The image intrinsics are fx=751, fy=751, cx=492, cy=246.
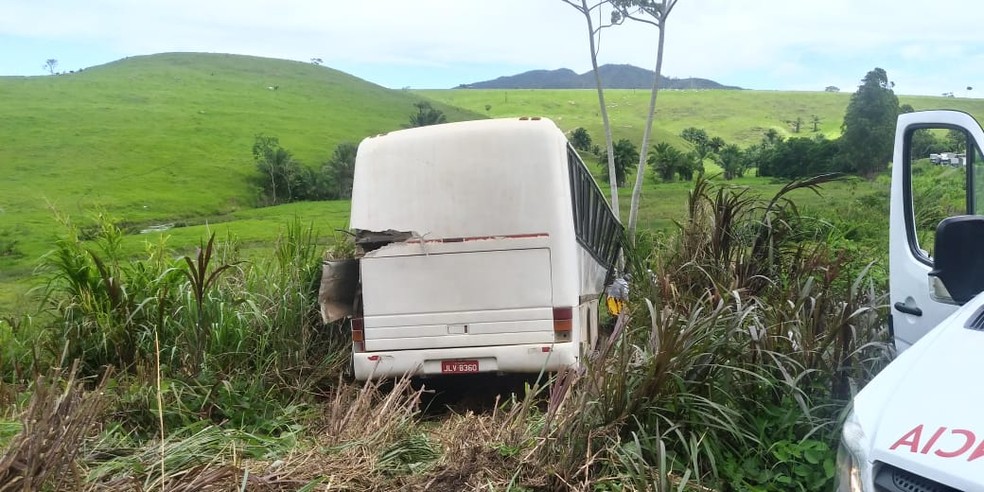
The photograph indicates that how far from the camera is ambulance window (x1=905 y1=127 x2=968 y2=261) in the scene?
3926 millimetres

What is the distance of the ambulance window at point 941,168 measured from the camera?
12.9 feet

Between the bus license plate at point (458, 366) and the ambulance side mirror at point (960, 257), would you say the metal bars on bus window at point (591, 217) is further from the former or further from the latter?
the ambulance side mirror at point (960, 257)

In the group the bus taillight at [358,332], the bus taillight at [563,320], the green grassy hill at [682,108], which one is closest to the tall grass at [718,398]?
the bus taillight at [563,320]

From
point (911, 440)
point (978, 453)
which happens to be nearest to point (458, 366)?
point (911, 440)

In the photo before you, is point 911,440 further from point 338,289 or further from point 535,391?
point 338,289

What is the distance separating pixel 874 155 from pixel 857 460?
116ft

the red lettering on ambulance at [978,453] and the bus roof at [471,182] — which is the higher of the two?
the bus roof at [471,182]

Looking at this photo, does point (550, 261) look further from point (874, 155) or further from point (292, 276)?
point (874, 155)

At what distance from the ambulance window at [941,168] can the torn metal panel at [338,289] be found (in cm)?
493

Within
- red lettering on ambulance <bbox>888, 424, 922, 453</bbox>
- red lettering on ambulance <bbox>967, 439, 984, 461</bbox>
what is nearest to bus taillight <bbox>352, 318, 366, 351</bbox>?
red lettering on ambulance <bbox>888, 424, 922, 453</bbox>

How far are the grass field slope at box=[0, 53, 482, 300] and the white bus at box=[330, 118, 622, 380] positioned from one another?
28.1m

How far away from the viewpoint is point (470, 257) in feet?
23.2

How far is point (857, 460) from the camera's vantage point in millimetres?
2438

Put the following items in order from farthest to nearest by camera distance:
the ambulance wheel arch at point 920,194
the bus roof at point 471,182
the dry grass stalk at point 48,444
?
the bus roof at point 471,182
the ambulance wheel arch at point 920,194
the dry grass stalk at point 48,444
